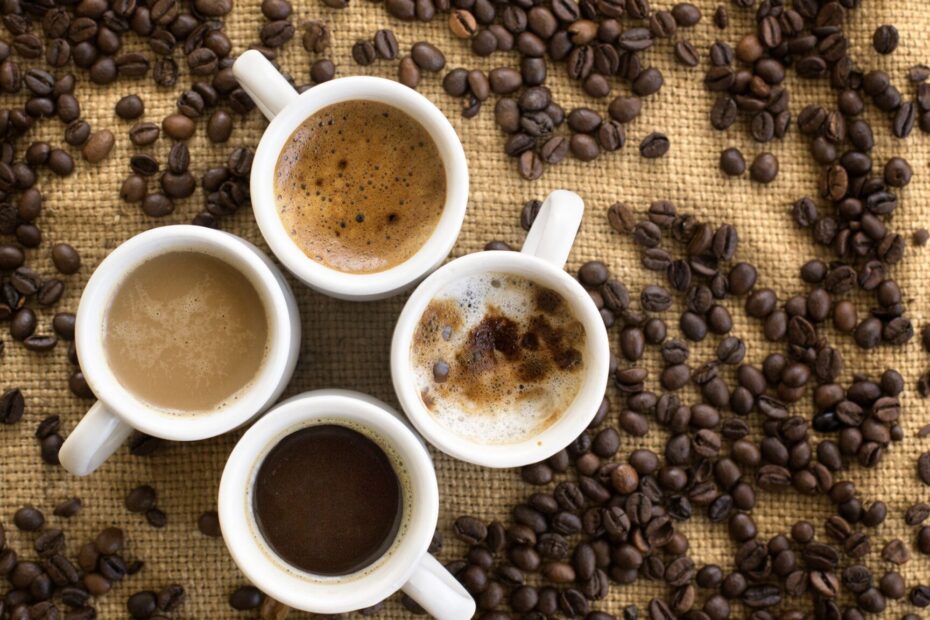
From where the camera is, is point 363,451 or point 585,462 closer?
point 363,451

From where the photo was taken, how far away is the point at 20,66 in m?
1.45

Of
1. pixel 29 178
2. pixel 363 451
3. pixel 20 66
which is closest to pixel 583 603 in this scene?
pixel 363 451

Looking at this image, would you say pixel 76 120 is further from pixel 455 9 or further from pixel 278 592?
pixel 278 592

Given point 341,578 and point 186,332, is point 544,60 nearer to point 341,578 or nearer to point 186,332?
point 186,332

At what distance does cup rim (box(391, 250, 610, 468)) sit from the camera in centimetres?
121

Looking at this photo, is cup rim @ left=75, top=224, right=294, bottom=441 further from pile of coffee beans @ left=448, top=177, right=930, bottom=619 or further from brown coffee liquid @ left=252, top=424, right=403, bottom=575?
pile of coffee beans @ left=448, top=177, right=930, bottom=619

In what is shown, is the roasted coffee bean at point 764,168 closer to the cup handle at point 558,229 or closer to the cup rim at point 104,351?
the cup handle at point 558,229

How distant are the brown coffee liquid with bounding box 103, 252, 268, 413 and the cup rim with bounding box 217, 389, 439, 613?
0.08 metres

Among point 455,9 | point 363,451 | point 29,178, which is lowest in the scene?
point 363,451

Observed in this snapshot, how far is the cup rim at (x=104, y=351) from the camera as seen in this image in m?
1.19

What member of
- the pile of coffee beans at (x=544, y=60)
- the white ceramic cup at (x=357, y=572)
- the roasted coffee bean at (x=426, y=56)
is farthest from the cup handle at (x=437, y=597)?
the roasted coffee bean at (x=426, y=56)

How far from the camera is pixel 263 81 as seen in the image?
4.03 feet

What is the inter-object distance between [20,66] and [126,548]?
73 centimetres

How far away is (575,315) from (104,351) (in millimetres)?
598
